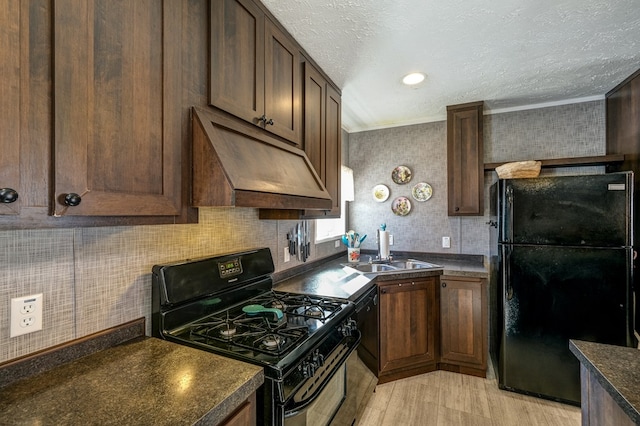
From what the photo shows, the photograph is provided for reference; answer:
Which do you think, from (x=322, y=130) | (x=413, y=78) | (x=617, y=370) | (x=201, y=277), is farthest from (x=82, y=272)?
(x=413, y=78)

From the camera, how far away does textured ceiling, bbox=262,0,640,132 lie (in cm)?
150

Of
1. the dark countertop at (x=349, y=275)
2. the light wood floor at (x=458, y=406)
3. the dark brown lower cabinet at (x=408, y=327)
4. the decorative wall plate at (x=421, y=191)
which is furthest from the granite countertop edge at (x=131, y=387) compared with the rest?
the decorative wall plate at (x=421, y=191)

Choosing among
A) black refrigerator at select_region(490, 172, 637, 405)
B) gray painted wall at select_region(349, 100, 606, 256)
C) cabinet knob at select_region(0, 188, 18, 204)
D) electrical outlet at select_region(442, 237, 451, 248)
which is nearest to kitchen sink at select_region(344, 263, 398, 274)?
gray painted wall at select_region(349, 100, 606, 256)

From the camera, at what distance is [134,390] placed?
2.63 feet

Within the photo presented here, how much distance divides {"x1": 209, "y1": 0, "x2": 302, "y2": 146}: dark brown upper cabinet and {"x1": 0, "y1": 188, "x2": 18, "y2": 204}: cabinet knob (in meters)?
0.70

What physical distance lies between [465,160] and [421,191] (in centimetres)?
53

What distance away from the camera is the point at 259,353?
1.02m

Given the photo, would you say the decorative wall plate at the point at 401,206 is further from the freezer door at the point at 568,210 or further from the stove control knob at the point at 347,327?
the stove control knob at the point at 347,327

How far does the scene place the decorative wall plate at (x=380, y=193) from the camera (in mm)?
3299

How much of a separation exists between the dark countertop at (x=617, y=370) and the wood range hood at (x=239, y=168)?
3.81 feet

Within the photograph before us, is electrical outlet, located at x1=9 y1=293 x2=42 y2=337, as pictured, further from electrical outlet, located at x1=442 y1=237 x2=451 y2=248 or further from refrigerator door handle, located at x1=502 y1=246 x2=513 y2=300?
electrical outlet, located at x1=442 y1=237 x2=451 y2=248

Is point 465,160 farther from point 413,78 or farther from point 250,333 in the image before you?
point 250,333

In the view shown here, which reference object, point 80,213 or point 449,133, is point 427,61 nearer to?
point 449,133

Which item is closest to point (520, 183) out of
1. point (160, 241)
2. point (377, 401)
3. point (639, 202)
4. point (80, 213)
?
point (639, 202)
